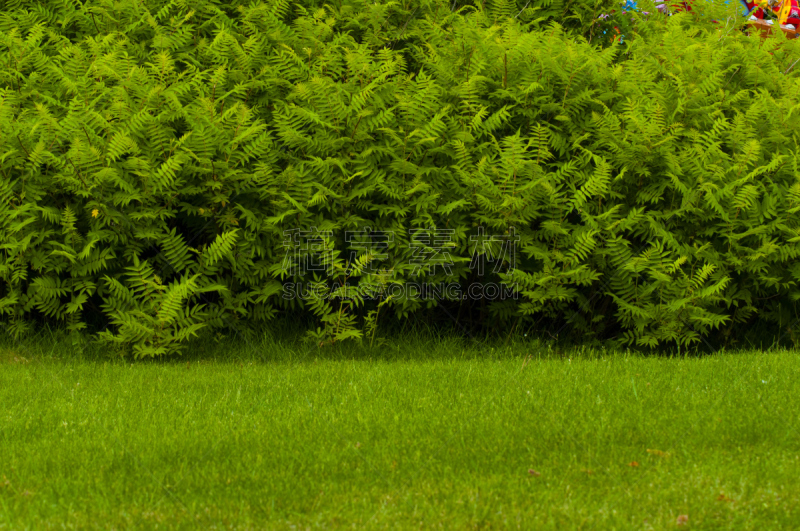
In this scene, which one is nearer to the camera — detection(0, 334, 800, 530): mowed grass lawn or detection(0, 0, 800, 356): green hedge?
detection(0, 334, 800, 530): mowed grass lawn

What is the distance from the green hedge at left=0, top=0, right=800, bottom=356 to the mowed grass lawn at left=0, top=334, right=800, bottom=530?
65 cm

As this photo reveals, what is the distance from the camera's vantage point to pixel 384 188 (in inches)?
239

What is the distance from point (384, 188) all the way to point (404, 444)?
2612 millimetres

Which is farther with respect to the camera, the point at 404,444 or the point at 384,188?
the point at 384,188

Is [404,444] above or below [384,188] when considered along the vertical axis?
below

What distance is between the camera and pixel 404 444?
4066 mm

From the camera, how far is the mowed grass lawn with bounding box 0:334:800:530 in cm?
332

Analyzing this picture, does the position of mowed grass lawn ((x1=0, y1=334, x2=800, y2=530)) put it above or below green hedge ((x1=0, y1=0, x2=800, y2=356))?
below

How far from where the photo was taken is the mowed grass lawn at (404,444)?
3.32 metres

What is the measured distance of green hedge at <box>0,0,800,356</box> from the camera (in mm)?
5926

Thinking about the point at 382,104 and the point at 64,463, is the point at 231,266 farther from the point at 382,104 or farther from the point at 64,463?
the point at 64,463

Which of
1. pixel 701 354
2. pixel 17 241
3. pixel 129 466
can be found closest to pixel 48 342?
pixel 17 241

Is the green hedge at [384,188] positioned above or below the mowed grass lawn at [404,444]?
above

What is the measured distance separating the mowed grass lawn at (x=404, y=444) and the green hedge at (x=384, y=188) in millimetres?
649
